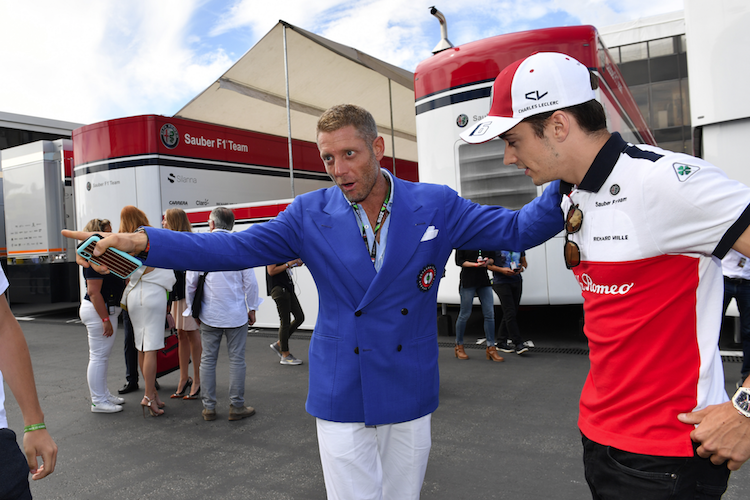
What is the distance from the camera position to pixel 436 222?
6.61 feet

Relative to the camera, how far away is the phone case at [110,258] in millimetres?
1639

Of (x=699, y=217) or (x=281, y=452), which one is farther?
(x=281, y=452)

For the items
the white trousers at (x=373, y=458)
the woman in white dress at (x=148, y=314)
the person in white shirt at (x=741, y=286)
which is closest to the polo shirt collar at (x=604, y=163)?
the white trousers at (x=373, y=458)

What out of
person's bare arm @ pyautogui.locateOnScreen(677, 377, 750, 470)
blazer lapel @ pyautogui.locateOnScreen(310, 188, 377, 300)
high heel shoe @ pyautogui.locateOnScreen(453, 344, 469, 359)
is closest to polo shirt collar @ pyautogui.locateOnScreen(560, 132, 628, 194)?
person's bare arm @ pyautogui.locateOnScreen(677, 377, 750, 470)

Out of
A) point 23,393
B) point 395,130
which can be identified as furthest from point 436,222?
point 395,130

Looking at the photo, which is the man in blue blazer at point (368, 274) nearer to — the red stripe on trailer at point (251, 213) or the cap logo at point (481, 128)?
the cap logo at point (481, 128)

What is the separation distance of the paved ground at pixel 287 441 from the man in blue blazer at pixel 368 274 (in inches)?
58.0

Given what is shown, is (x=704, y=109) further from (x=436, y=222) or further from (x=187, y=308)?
(x=187, y=308)

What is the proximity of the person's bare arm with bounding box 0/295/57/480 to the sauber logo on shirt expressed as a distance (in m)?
1.65

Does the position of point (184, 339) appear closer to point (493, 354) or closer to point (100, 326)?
point (100, 326)

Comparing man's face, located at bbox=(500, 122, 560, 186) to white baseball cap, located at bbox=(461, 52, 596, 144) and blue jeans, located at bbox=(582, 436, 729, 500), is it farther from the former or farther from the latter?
blue jeans, located at bbox=(582, 436, 729, 500)

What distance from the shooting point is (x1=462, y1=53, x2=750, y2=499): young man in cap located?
4.04ft

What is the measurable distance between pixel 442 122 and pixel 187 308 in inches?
155

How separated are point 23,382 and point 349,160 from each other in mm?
1263
